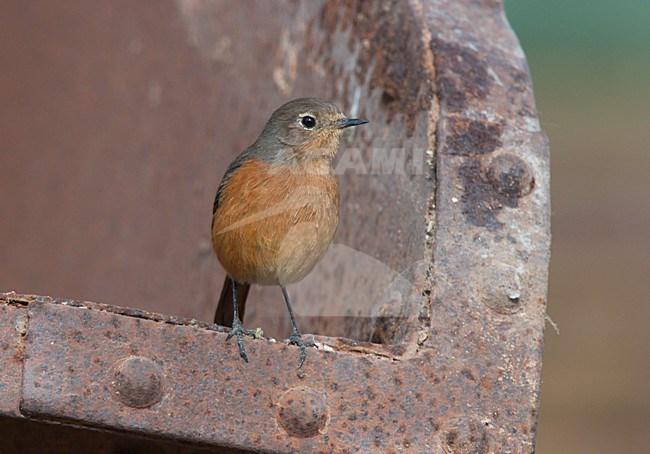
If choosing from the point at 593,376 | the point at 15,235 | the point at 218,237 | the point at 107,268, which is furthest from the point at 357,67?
the point at 593,376

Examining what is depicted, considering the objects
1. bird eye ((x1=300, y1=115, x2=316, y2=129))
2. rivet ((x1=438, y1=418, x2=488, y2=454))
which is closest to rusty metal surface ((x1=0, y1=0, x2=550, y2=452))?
rivet ((x1=438, y1=418, x2=488, y2=454))

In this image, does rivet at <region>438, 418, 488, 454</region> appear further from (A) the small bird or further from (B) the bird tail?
(B) the bird tail

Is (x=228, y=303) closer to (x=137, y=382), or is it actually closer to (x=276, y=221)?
(x=276, y=221)

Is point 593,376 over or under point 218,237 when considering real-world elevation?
over

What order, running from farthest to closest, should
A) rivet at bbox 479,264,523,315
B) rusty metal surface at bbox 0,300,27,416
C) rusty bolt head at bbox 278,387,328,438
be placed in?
rivet at bbox 479,264,523,315 < rusty bolt head at bbox 278,387,328,438 < rusty metal surface at bbox 0,300,27,416

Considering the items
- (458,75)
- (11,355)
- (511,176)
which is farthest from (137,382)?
(458,75)

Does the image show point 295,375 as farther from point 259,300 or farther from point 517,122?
point 259,300

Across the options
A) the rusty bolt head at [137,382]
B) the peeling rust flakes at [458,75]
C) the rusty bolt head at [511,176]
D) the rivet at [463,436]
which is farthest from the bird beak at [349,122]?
the rusty bolt head at [137,382]
